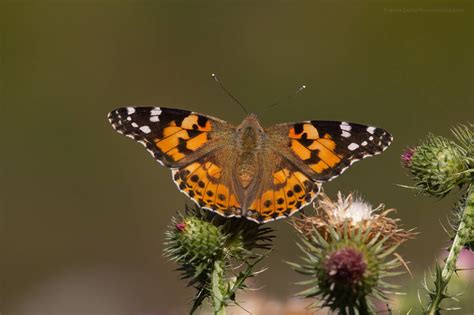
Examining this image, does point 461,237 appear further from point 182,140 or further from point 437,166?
point 182,140

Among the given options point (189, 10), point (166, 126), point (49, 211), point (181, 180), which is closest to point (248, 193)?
point (181, 180)

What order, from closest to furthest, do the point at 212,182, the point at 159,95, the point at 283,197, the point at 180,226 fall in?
the point at 180,226, the point at 283,197, the point at 212,182, the point at 159,95

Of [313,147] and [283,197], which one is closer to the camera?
[283,197]

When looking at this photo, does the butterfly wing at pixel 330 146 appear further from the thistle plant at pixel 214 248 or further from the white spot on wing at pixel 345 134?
the thistle plant at pixel 214 248

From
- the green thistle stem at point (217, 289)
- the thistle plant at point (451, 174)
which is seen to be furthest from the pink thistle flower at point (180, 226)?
the thistle plant at point (451, 174)

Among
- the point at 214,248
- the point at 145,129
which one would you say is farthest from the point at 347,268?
the point at 145,129

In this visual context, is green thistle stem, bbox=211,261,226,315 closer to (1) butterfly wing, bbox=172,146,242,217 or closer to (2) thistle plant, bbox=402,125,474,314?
(1) butterfly wing, bbox=172,146,242,217

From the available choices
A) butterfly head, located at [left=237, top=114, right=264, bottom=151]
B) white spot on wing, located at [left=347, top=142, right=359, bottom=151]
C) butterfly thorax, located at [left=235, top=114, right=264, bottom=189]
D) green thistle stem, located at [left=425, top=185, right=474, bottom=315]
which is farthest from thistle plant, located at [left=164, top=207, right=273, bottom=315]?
green thistle stem, located at [left=425, top=185, right=474, bottom=315]
